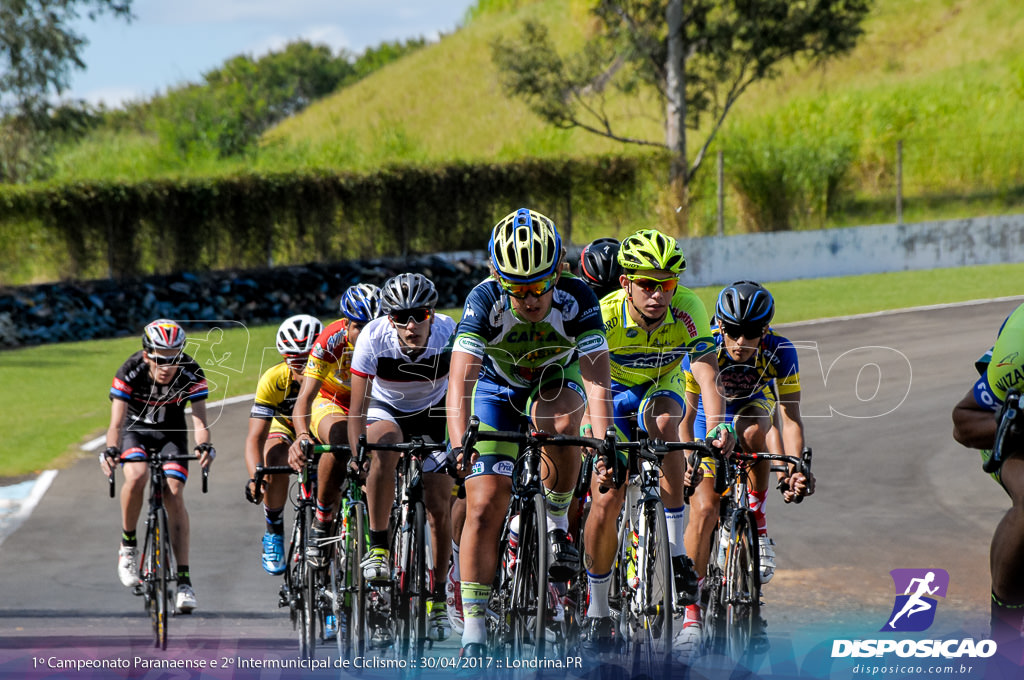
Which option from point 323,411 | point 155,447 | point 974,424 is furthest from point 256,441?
point 974,424

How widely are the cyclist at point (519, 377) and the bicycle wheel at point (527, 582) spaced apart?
0.32ft

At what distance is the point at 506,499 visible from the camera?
5234 mm

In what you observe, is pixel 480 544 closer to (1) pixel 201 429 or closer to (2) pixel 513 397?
(2) pixel 513 397

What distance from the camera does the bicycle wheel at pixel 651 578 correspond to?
5.34 m

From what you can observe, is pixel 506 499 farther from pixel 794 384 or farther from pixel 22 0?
pixel 22 0

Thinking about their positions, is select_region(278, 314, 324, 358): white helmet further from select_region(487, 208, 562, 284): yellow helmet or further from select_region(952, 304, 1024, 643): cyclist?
select_region(952, 304, 1024, 643): cyclist

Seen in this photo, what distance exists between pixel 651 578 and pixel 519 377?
110cm

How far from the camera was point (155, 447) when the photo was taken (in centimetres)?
730

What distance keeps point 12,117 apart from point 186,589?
31422 millimetres

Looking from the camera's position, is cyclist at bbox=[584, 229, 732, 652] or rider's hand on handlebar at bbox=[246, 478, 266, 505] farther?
rider's hand on handlebar at bbox=[246, 478, 266, 505]

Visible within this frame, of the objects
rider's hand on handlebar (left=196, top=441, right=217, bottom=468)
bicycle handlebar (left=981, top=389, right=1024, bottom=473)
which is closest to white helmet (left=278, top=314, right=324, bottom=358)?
rider's hand on handlebar (left=196, top=441, right=217, bottom=468)

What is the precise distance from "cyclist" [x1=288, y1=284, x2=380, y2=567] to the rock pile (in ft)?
47.6

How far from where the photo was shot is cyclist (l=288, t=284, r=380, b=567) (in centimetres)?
653

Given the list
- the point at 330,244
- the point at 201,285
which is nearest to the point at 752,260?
the point at 330,244
